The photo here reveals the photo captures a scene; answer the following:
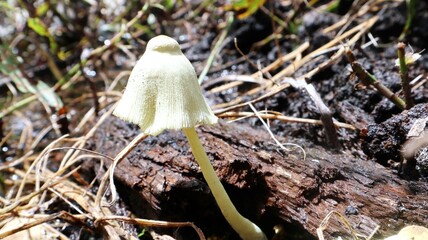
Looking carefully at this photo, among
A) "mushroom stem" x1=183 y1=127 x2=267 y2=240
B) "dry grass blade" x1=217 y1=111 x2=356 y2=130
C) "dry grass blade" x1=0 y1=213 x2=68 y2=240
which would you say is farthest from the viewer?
"dry grass blade" x1=217 y1=111 x2=356 y2=130

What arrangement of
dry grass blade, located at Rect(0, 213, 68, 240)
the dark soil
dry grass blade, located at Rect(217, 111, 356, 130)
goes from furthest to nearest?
dry grass blade, located at Rect(217, 111, 356, 130) → dry grass blade, located at Rect(0, 213, 68, 240) → the dark soil

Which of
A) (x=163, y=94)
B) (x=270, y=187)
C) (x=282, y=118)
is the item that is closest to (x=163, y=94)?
(x=163, y=94)

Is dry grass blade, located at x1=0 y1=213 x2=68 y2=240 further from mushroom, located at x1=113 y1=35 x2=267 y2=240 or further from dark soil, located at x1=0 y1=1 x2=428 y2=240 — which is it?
mushroom, located at x1=113 y1=35 x2=267 y2=240

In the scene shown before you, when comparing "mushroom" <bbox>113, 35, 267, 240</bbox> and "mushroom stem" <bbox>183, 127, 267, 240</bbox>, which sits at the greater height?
"mushroom" <bbox>113, 35, 267, 240</bbox>

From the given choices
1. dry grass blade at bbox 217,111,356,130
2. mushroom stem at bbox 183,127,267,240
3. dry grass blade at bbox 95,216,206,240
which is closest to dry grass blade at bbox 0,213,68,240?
dry grass blade at bbox 95,216,206,240

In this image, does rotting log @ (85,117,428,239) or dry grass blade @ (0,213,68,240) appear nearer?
rotting log @ (85,117,428,239)

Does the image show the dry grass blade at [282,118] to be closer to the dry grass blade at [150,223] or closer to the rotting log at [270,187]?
the rotting log at [270,187]
